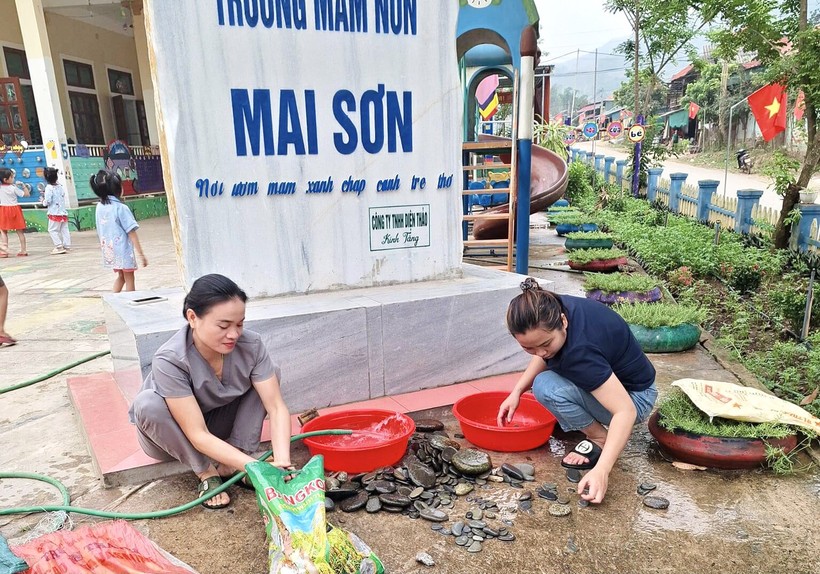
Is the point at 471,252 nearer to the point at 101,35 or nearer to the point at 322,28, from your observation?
the point at 322,28

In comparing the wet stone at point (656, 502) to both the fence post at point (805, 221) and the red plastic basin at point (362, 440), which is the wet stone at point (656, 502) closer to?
the red plastic basin at point (362, 440)

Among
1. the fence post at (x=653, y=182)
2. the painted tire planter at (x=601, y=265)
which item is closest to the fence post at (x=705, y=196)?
the fence post at (x=653, y=182)

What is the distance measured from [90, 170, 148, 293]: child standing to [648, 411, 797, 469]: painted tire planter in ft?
15.8

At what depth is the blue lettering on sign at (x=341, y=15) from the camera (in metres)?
3.34

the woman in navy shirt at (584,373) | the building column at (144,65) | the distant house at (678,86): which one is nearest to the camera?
the woman in navy shirt at (584,373)

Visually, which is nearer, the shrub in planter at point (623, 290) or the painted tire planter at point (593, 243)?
the shrub in planter at point (623, 290)

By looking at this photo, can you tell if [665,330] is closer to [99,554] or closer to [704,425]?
[704,425]

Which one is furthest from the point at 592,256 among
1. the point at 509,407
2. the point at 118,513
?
the point at 118,513

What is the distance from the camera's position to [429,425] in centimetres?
306

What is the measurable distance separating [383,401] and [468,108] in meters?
7.42

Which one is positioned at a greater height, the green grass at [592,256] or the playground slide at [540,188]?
the playground slide at [540,188]

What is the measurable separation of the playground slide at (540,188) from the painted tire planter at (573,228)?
1.12 metres

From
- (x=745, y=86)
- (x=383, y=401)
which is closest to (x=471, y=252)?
(x=383, y=401)

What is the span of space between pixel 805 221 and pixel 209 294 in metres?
7.24
